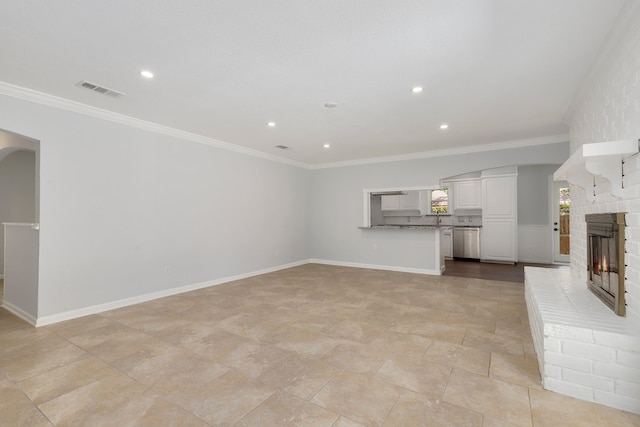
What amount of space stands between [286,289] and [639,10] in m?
4.75

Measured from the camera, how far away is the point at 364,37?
2.27 meters

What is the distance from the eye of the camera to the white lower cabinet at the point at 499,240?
24.0 feet

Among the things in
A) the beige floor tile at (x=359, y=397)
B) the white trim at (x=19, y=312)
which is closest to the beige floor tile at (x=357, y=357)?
the beige floor tile at (x=359, y=397)

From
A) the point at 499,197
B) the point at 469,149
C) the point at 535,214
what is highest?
the point at 469,149

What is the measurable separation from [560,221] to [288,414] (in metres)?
8.34

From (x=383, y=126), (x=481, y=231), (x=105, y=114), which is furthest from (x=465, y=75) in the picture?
(x=481, y=231)

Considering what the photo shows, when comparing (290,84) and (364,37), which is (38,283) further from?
(364,37)

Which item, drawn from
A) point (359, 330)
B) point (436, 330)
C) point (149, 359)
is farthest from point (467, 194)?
point (149, 359)

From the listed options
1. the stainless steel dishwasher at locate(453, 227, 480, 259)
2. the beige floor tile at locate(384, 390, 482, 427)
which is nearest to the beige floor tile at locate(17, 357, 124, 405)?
the beige floor tile at locate(384, 390, 482, 427)

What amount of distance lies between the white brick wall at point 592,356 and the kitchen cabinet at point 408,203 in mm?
5655

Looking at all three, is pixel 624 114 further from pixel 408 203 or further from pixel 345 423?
pixel 408 203

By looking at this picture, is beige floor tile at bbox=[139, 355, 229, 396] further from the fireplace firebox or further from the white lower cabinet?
the white lower cabinet

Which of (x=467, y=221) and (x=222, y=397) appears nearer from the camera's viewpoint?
(x=222, y=397)

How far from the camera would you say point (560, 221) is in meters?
7.27
